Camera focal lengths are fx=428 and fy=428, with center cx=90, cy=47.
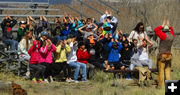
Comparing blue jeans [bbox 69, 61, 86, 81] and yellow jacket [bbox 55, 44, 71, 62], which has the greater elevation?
yellow jacket [bbox 55, 44, 71, 62]

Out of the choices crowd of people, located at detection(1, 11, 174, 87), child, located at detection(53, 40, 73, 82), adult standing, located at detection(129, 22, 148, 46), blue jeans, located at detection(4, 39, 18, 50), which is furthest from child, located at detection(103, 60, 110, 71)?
blue jeans, located at detection(4, 39, 18, 50)

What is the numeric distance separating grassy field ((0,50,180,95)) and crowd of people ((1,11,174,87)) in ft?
1.29

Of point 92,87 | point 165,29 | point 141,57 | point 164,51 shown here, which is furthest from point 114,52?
point 165,29

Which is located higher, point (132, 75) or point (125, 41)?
point (125, 41)

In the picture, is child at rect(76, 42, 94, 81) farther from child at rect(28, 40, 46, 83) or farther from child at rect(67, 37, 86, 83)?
child at rect(28, 40, 46, 83)

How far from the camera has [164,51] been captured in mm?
12820

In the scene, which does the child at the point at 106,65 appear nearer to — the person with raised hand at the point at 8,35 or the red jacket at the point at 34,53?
the red jacket at the point at 34,53

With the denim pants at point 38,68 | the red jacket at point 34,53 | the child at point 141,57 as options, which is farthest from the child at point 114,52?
the red jacket at point 34,53

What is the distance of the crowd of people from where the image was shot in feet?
44.9

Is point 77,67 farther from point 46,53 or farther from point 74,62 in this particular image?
point 46,53

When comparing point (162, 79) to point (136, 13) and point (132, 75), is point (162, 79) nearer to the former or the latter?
point (132, 75)

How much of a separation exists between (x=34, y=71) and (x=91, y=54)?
6.99 ft

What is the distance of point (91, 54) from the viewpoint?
14344 mm

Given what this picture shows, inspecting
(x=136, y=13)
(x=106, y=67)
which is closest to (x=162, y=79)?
(x=106, y=67)
